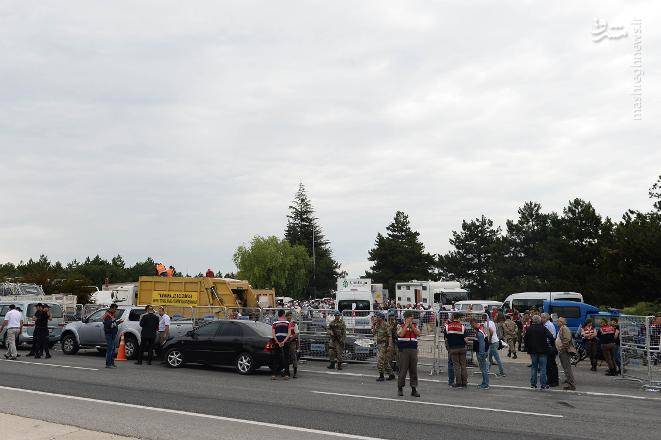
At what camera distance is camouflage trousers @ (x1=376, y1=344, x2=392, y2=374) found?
55.2ft

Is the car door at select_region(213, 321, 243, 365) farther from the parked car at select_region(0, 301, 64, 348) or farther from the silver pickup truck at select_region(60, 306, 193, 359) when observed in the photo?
the parked car at select_region(0, 301, 64, 348)

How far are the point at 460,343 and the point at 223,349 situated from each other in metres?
6.64

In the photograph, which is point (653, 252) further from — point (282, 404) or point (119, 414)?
point (119, 414)

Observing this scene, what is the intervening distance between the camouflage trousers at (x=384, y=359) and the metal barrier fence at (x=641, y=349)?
650 cm

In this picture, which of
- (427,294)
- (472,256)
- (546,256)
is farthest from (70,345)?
(472,256)

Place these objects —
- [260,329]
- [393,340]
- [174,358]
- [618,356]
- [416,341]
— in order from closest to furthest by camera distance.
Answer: [416,341] → [393,340] → [260,329] → [174,358] → [618,356]

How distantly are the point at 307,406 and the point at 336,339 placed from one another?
297 inches

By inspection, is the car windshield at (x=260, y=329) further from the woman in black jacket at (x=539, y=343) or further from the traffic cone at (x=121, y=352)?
the woman in black jacket at (x=539, y=343)

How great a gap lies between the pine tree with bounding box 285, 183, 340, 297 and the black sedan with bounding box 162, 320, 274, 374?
96632 mm

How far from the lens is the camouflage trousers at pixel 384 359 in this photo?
16.8 metres

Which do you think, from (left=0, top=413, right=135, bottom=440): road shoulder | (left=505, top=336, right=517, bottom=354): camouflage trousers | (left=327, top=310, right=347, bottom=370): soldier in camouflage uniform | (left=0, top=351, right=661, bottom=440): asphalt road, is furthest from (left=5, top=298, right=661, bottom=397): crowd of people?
(left=0, top=413, right=135, bottom=440): road shoulder

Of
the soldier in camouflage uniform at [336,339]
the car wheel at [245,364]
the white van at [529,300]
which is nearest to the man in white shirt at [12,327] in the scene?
the car wheel at [245,364]

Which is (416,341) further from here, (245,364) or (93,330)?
(93,330)

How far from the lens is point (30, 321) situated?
2350 cm
